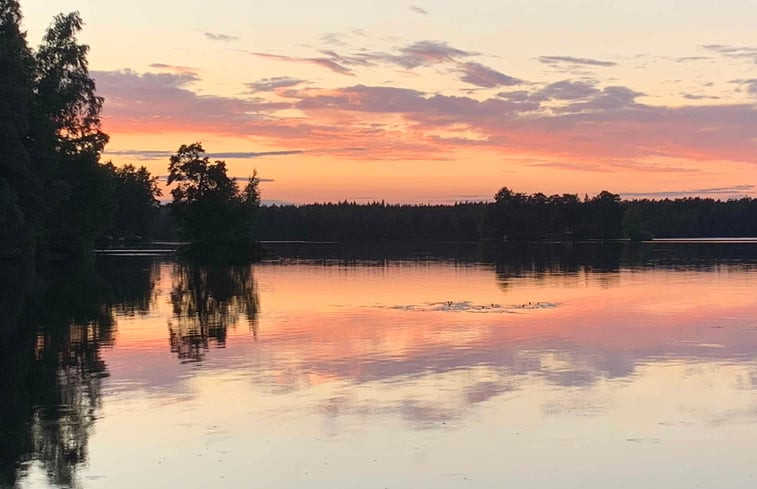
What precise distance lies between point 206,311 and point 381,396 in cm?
1782

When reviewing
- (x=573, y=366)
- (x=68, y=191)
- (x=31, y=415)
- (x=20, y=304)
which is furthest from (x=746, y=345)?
(x=68, y=191)

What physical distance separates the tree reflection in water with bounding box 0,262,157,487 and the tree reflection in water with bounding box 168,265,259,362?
185cm

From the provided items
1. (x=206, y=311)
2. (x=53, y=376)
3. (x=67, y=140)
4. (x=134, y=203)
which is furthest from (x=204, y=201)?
(x=53, y=376)

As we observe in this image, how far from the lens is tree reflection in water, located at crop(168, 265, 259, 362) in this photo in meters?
23.7

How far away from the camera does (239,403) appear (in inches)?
611

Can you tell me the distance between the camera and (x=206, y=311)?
107 feet

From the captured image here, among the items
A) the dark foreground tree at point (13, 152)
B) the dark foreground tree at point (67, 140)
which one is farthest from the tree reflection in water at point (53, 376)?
the dark foreground tree at point (67, 140)

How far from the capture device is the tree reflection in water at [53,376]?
39.2 ft

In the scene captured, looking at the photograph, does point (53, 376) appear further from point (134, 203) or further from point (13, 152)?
point (134, 203)

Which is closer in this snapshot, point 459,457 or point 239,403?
point 459,457

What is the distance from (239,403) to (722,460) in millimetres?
7850

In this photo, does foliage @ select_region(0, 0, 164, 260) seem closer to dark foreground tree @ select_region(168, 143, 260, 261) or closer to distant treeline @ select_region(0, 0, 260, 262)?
distant treeline @ select_region(0, 0, 260, 262)

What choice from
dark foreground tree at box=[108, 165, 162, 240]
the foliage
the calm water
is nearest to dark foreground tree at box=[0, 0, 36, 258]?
the foliage

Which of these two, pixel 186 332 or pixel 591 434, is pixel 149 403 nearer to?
pixel 591 434
